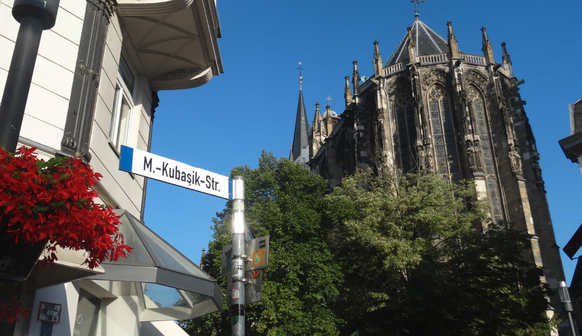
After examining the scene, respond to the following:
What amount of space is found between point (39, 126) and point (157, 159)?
163cm

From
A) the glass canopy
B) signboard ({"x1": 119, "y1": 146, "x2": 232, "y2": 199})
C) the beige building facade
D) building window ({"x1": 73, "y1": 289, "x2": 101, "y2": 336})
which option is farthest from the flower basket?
building window ({"x1": 73, "y1": 289, "x2": 101, "y2": 336})

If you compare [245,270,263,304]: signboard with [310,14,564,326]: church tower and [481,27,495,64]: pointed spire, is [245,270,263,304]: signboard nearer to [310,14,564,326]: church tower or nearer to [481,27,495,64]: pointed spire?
[310,14,564,326]: church tower

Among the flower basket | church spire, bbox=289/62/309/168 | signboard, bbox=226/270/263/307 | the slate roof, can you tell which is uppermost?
church spire, bbox=289/62/309/168

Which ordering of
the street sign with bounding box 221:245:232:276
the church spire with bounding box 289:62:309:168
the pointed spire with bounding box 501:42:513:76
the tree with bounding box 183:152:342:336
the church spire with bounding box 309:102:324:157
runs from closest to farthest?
the street sign with bounding box 221:245:232:276 < the tree with bounding box 183:152:342:336 < the pointed spire with bounding box 501:42:513:76 < the church spire with bounding box 309:102:324:157 < the church spire with bounding box 289:62:309:168

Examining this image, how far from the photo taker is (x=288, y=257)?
23562 millimetres

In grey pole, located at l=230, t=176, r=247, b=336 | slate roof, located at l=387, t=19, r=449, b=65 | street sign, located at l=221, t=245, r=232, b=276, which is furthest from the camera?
slate roof, located at l=387, t=19, r=449, b=65

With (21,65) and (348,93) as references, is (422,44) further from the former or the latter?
(21,65)

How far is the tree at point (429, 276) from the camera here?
68.1ft

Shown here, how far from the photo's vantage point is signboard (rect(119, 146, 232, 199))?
6211mm

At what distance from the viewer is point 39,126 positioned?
6.77 meters

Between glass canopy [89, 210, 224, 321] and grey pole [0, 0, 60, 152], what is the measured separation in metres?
3.00

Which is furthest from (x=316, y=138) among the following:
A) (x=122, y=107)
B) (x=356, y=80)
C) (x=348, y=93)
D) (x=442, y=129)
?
(x=122, y=107)

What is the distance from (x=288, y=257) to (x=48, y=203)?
20.1 metres

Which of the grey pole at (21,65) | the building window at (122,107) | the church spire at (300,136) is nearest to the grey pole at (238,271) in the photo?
the grey pole at (21,65)
